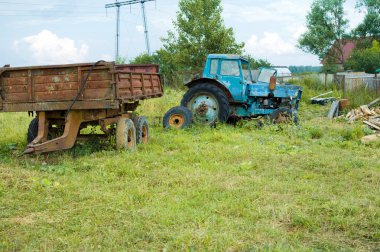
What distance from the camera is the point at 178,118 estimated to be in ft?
38.3

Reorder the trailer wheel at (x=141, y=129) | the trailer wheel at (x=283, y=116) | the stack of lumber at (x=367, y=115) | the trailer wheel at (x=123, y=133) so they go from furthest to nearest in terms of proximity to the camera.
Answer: the stack of lumber at (x=367, y=115), the trailer wheel at (x=283, y=116), the trailer wheel at (x=141, y=129), the trailer wheel at (x=123, y=133)

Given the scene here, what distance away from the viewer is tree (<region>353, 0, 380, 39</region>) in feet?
160

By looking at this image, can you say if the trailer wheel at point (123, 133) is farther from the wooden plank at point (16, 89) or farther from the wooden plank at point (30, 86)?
the wooden plank at point (16, 89)

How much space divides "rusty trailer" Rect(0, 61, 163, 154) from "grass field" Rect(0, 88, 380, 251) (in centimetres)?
39

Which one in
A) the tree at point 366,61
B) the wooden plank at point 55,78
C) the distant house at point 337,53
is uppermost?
the distant house at point 337,53

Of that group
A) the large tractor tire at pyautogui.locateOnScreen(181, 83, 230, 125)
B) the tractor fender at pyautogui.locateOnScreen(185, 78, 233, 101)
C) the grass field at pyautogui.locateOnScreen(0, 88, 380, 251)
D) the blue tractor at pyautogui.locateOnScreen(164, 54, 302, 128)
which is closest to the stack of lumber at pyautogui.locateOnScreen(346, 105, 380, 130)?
the blue tractor at pyautogui.locateOnScreen(164, 54, 302, 128)

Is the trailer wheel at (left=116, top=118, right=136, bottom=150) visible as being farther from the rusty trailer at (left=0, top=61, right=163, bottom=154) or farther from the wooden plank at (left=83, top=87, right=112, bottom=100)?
the wooden plank at (left=83, top=87, right=112, bottom=100)

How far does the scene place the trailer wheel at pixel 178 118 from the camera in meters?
11.6

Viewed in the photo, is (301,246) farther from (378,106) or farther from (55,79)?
(378,106)

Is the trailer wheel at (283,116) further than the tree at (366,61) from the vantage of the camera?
No

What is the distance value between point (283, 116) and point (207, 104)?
1.99 meters

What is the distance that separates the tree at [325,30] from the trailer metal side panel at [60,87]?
47248 mm

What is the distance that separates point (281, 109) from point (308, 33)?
141ft

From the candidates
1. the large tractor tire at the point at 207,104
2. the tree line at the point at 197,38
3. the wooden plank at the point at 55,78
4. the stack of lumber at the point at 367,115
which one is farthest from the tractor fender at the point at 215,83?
the tree line at the point at 197,38
